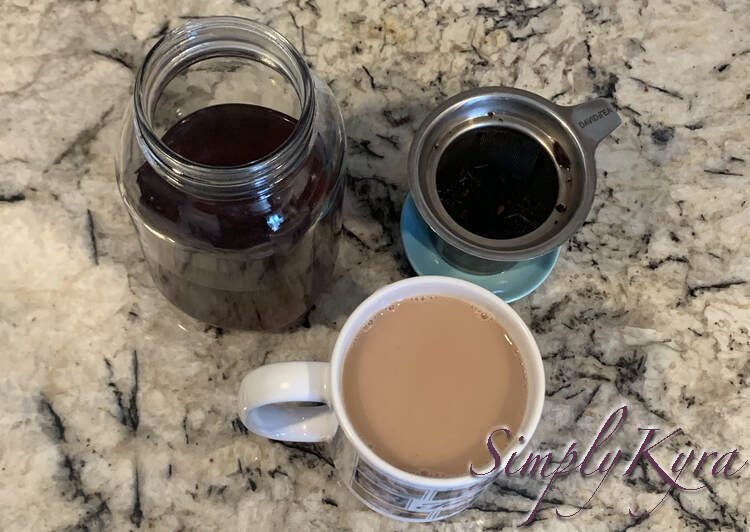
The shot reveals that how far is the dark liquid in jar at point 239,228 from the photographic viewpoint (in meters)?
0.63

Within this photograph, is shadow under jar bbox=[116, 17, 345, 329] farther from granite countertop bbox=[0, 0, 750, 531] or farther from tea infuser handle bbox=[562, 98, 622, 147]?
tea infuser handle bbox=[562, 98, 622, 147]

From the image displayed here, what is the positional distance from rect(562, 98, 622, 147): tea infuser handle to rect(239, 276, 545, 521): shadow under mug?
25 centimetres

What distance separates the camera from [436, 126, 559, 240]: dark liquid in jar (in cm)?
76

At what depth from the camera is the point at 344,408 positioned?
0.58 metres

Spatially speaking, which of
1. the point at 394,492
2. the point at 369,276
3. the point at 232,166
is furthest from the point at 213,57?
the point at 394,492

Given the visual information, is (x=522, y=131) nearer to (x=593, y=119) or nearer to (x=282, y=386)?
(x=593, y=119)

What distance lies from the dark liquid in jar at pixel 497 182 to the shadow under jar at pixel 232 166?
123 mm

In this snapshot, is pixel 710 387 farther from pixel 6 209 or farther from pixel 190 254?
pixel 6 209

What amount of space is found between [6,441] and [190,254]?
10.6 inches

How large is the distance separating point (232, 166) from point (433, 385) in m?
0.23

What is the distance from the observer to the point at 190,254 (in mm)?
664

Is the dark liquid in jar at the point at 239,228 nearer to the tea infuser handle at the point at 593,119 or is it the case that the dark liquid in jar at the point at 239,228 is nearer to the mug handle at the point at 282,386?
the mug handle at the point at 282,386

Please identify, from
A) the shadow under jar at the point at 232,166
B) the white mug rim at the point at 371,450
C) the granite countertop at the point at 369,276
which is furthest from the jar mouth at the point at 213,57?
the granite countertop at the point at 369,276

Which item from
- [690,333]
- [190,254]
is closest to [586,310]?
[690,333]
